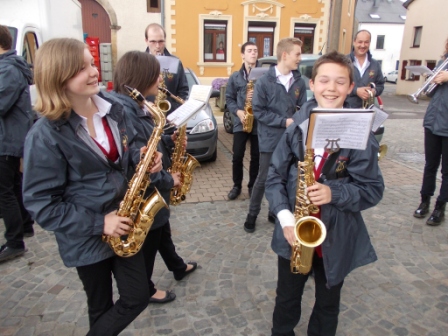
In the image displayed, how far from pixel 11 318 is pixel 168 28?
17.0 meters

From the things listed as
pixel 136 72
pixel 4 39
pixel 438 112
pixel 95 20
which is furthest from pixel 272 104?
pixel 95 20

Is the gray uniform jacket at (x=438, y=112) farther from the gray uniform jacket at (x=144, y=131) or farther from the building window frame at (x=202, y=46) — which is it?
the building window frame at (x=202, y=46)

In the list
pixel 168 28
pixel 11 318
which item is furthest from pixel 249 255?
pixel 168 28

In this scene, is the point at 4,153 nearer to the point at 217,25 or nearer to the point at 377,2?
the point at 217,25

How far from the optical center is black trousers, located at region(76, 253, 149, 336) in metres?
2.02

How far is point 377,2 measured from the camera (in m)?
48.1

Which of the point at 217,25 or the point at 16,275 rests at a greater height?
the point at 217,25

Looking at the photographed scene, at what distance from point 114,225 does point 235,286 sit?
162cm

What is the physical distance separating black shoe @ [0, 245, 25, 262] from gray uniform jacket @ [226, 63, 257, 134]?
9.31 feet

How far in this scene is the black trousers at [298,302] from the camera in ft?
7.13

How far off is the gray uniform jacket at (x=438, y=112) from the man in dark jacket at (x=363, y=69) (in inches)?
26.0

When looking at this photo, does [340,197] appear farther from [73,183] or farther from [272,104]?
[272,104]

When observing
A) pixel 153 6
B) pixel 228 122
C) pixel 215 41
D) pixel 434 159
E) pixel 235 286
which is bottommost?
pixel 235 286

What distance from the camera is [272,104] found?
3979mm
